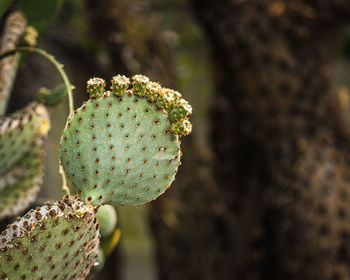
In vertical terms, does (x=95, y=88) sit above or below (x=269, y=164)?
below

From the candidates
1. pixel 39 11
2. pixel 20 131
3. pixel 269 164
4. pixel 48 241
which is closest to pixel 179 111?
pixel 48 241

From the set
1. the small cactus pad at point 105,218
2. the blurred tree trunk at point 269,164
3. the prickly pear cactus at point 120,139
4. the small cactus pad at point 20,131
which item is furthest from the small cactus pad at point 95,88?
the blurred tree trunk at point 269,164

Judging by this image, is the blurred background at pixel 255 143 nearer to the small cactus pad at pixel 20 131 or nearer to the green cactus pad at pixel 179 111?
the small cactus pad at pixel 20 131

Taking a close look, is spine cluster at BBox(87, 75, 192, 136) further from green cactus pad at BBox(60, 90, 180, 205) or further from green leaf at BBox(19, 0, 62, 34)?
green leaf at BBox(19, 0, 62, 34)

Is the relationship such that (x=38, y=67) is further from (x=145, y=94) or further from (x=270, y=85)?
(x=145, y=94)

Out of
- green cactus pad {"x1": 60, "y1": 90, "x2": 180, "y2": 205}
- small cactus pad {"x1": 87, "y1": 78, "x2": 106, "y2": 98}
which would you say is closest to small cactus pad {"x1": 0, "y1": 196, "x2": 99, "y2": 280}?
green cactus pad {"x1": 60, "y1": 90, "x2": 180, "y2": 205}

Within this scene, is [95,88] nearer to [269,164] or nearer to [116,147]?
[116,147]
